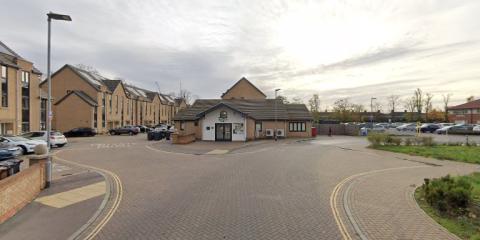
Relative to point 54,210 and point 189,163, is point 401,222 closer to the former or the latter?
point 54,210

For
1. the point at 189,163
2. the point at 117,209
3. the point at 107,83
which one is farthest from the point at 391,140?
the point at 107,83

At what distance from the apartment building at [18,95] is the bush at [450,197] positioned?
35.5 m

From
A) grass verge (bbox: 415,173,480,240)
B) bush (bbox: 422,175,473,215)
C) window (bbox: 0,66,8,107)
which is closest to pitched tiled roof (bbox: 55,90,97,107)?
window (bbox: 0,66,8,107)

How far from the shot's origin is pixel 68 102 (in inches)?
1812

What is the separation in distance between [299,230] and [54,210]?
6.89 meters

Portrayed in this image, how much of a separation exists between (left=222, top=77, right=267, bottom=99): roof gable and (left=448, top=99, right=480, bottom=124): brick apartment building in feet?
167

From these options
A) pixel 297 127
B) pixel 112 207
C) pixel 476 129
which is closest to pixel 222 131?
pixel 297 127

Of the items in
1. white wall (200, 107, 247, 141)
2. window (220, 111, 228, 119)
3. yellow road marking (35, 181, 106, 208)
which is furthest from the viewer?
window (220, 111, 228, 119)

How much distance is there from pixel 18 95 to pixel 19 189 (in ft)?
96.0

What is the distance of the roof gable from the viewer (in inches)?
2349

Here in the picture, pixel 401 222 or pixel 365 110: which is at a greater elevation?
pixel 365 110

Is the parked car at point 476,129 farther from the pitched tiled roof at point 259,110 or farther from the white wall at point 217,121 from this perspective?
the white wall at point 217,121

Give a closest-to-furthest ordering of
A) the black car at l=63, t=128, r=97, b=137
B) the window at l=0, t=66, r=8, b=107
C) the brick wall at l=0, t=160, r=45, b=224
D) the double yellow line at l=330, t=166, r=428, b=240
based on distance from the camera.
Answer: the double yellow line at l=330, t=166, r=428, b=240 → the brick wall at l=0, t=160, r=45, b=224 → the window at l=0, t=66, r=8, b=107 → the black car at l=63, t=128, r=97, b=137

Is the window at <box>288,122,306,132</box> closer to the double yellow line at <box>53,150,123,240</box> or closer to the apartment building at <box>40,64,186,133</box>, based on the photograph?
the double yellow line at <box>53,150,123,240</box>
